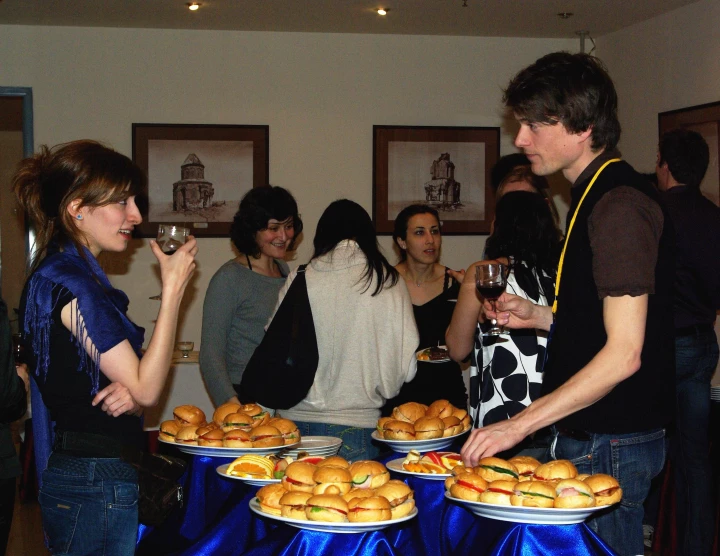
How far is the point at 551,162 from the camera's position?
205cm

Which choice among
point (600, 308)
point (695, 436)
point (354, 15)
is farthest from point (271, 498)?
point (354, 15)

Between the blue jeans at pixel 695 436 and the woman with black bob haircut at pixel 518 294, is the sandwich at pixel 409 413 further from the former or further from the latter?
the blue jeans at pixel 695 436

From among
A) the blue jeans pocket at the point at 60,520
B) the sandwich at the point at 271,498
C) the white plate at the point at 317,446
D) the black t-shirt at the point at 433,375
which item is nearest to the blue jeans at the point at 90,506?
the blue jeans pocket at the point at 60,520

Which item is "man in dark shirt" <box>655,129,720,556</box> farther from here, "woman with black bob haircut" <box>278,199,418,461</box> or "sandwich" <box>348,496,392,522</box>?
"sandwich" <box>348,496,392,522</box>

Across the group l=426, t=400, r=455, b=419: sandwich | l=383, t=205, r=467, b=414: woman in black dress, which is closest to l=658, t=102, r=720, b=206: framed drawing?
l=383, t=205, r=467, b=414: woman in black dress

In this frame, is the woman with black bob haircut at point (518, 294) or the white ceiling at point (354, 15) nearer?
the woman with black bob haircut at point (518, 294)

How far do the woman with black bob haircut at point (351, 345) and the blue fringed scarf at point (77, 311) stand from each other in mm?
962

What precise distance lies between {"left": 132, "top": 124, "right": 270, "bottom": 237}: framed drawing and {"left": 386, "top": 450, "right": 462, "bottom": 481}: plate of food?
4.47 metres

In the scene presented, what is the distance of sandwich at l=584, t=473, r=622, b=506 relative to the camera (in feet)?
5.80

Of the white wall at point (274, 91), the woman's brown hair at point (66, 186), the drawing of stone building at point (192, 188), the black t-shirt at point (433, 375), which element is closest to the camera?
the woman's brown hair at point (66, 186)

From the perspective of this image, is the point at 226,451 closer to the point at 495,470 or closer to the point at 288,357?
the point at 288,357

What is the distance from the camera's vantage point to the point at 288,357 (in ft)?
9.56

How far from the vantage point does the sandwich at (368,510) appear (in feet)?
5.84

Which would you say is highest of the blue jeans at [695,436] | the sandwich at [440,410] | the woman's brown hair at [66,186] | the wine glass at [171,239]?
the woman's brown hair at [66,186]
